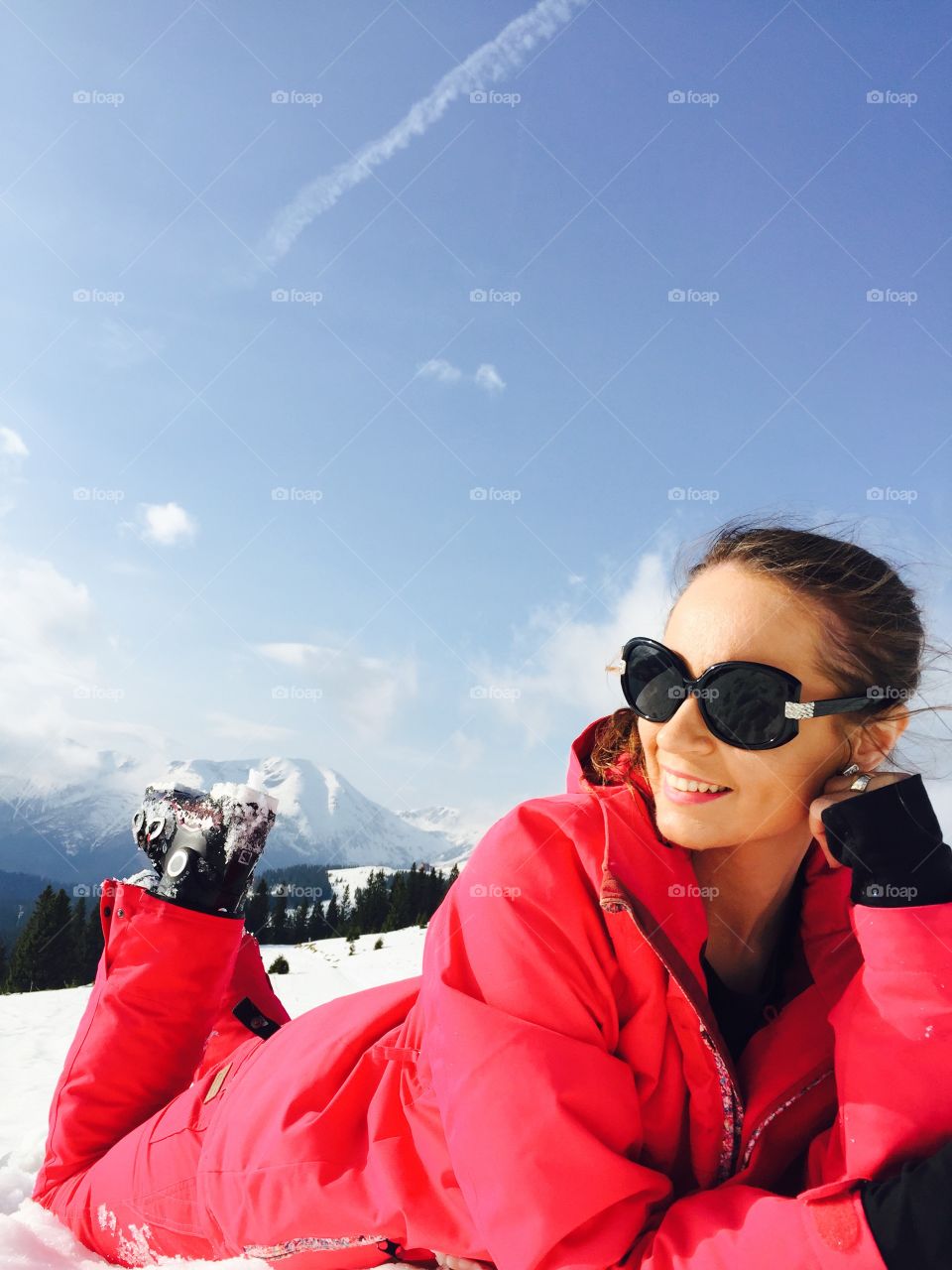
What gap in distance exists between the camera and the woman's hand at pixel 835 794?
1.96 meters

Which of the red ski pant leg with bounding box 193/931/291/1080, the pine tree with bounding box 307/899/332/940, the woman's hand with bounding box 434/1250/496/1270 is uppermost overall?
the red ski pant leg with bounding box 193/931/291/1080

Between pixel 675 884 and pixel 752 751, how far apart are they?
0.39 meters

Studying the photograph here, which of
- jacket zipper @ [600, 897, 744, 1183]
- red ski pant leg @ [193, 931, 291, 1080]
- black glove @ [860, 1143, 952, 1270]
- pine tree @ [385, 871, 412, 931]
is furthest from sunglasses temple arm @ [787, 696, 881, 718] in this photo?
pine tree @ [385, 871, 412, 931]

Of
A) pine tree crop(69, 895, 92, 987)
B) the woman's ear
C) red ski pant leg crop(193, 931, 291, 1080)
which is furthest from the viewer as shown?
pine tree crop(69, 895, 92, 987)

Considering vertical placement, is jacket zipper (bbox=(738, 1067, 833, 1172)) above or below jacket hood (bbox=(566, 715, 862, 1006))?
below

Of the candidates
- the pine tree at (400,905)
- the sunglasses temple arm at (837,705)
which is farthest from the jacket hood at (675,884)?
the pine tree at (400,905)

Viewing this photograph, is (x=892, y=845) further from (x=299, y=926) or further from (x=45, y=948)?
(x=299, y=926)

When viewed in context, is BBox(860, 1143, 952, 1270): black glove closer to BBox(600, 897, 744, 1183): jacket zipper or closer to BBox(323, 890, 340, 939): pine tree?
BBox(600, 897, 744, 1183): jacket zipper

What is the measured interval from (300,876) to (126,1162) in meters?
150

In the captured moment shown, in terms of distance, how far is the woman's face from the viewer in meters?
2.11

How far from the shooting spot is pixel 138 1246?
9.25 feet

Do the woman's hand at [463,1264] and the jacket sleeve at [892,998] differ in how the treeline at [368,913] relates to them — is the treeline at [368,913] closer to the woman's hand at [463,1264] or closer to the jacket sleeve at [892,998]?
the woman's hand at [463,1264]

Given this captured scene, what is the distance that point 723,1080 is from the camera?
1.92 m

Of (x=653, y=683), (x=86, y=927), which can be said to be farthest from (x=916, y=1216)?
(x=86, y=927)
